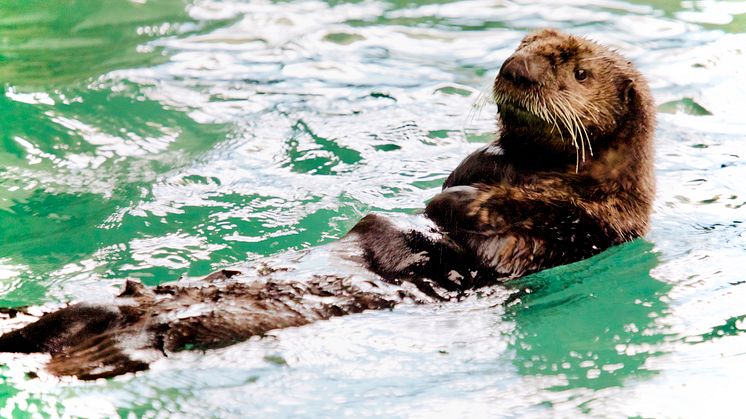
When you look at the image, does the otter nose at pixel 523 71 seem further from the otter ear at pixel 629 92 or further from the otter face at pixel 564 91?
the otter ear at pixel 629 92

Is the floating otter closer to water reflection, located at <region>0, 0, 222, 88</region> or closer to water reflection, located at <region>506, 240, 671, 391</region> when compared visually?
water reflection, located at <region>506, 240, 671, 391</region>

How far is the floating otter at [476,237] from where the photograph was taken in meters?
3.44

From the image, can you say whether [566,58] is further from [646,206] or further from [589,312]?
[589,312]

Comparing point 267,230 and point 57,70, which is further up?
point 57,70

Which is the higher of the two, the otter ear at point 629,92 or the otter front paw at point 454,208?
the otter ear at point 629,92

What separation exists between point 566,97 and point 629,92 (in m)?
0.35

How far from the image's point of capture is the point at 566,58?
4293 mm

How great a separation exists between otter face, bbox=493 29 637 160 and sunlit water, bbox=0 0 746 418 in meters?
0.59

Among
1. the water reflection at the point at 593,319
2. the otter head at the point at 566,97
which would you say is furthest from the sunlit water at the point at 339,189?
the otter head at the point at 566,97

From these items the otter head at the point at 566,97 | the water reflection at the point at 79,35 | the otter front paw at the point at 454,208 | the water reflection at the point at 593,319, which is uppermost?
the otter head at the point at 566,97

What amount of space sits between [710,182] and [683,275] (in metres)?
1.61

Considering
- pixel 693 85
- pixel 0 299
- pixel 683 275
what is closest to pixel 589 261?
pixel 683 275

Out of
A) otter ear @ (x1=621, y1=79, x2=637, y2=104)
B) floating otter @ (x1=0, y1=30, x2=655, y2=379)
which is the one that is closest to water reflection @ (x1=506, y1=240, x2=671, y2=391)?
floating otter @ (x1=0, y1=30, x2=655, y2=379)

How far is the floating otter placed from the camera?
344 centimetres
